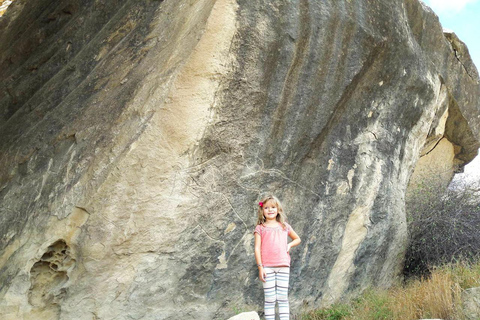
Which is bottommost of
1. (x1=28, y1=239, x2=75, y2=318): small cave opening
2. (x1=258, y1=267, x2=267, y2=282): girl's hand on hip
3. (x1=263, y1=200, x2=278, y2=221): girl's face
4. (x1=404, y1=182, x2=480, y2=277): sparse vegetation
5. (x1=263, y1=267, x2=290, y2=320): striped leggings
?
(x1=404, y1=182, x2=480, y2=277): sparse vegetation

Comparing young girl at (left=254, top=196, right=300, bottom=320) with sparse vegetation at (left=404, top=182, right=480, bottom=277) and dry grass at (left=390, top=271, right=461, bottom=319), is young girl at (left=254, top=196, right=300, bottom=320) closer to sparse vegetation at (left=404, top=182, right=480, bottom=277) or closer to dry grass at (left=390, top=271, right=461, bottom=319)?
dry grass at (left=390, top=271, right=461, bottom=319)

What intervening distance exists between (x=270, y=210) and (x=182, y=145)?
68 centimetres

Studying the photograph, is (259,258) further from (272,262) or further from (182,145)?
(182,145)

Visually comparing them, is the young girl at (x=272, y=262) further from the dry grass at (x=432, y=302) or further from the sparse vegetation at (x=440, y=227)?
the sparse vegetation at (x=440, y=227)

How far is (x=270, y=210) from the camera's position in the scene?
3.29m

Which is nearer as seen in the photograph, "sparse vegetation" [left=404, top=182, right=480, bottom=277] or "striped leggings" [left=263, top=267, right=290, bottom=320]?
"striped leggings" [left=263, top=267, right=290, bottom=320]

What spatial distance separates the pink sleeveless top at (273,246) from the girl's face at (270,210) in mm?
71

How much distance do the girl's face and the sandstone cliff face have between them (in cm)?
34

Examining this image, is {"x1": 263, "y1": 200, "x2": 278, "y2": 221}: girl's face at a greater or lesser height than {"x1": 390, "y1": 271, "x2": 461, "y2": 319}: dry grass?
greater

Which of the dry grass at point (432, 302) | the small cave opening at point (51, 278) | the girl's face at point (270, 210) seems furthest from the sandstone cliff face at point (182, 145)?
the dry grass at point (432, 302)

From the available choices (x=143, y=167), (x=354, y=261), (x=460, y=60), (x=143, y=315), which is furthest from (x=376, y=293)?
(x=460, y=60)

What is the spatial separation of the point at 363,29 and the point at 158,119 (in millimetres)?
1737

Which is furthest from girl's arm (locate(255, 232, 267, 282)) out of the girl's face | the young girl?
the girl's face

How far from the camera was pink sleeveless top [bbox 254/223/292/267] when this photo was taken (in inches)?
126
